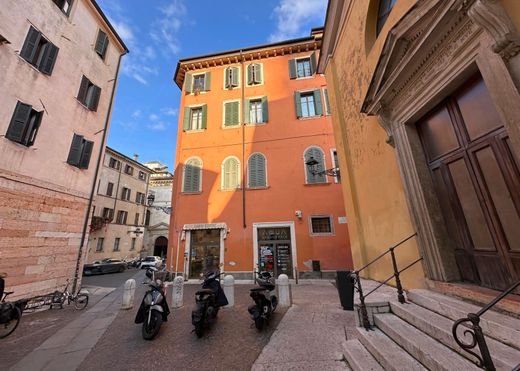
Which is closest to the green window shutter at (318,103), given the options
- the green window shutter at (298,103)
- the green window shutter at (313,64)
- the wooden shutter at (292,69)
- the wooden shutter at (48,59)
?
the green window shutter at (298,103)

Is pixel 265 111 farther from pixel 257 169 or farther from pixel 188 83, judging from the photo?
pixel 188 83

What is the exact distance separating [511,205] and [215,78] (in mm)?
15990

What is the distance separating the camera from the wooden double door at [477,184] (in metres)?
2.63

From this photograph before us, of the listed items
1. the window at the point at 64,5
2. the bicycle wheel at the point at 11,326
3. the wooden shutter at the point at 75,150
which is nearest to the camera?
the bicycle wheel at the point at 11,326

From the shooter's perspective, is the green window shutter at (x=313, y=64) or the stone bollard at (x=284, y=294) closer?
the stone bollard at (x=284, y=294)

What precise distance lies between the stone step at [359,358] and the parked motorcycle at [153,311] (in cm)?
363

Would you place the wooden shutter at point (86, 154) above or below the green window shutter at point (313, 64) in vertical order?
below

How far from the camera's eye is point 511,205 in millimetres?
2613

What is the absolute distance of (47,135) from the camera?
8.54 metres

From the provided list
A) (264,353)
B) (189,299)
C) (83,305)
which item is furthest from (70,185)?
(264,353)

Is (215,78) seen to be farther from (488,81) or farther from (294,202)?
(488,81)

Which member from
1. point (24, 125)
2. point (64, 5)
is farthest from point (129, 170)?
point (24, 125)

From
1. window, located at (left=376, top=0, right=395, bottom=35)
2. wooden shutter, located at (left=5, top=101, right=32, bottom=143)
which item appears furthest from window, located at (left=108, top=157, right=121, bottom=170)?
window, located at (left=376, top=0, right=395, bottom=35)

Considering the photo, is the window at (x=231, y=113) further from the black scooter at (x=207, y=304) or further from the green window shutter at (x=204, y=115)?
the black scooter at (x=207, y=304)
